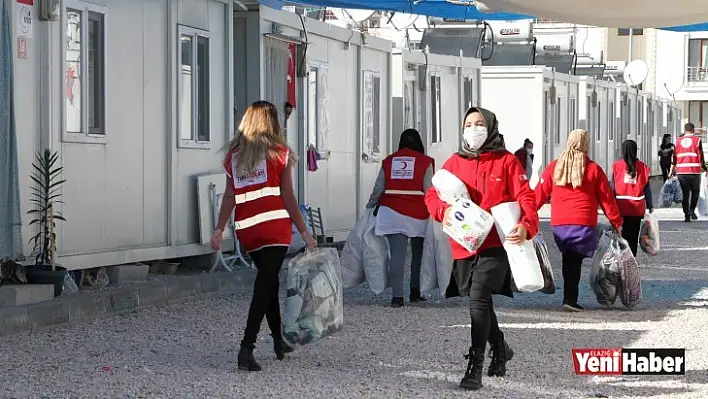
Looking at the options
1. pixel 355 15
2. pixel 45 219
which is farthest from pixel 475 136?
pixel 355 15

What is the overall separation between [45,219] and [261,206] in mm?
3001

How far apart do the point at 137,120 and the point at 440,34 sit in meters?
14.1

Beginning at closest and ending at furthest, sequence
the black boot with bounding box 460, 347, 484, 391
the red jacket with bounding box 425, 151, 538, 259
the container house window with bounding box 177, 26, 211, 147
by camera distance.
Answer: the black boot with bounding box 460, 347, 484, 391 < the red jacket with bounding box 425, 151, 538, 259 < the container house window with bounding box 177, 26, 211, 147

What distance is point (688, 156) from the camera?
82.6 feet

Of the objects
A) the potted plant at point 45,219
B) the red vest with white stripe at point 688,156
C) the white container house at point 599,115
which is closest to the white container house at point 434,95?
the red vest with white stripe at point 688,156

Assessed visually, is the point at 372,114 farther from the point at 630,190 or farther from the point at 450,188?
the point at 450,188

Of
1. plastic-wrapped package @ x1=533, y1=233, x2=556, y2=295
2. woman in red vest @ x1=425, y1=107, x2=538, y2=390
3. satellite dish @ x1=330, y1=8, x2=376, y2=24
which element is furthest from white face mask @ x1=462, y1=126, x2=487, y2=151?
satellite dish @ x1=330, y1=8, x2=376, y2=24

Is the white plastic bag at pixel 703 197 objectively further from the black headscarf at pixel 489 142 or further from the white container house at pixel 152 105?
the black headscarf at pixel 489 142

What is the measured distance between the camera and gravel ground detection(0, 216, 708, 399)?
817 centimetres

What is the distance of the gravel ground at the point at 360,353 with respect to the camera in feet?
26.8

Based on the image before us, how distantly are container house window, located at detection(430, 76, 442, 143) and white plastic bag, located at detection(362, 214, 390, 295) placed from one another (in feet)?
31.2

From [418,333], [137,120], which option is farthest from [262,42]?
[418,333]

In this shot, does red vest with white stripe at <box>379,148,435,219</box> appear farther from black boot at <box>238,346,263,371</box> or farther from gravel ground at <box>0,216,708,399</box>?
black boot at <box>238,346,263,371</box>

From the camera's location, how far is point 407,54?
21.2 metres
